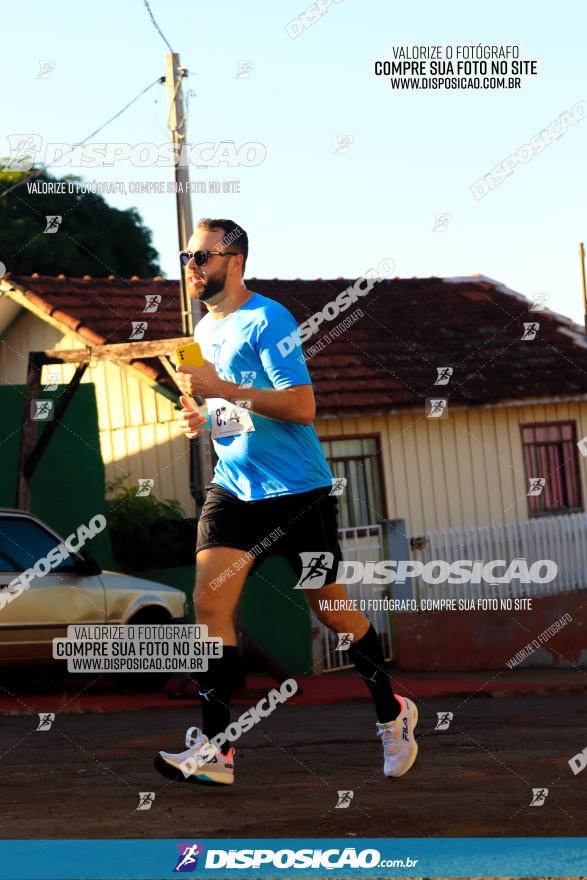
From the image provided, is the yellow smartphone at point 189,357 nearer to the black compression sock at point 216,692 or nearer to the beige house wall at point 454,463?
the black compression sock at point 216,692

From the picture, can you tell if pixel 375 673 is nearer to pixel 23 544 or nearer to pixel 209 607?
pixel 209 607

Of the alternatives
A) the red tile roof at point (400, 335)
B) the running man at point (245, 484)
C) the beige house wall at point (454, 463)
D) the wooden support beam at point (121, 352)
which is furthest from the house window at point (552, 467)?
the running man at point (245, 484)

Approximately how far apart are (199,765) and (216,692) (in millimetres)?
306

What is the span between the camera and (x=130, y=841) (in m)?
4.91

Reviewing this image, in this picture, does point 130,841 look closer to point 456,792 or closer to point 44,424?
point 456,792

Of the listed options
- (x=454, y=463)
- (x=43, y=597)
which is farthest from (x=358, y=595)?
(x=454, y=463)

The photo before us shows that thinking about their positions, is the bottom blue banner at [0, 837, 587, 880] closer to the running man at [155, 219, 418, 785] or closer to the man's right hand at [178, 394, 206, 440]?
the running man at [155, 219, 418, 785]

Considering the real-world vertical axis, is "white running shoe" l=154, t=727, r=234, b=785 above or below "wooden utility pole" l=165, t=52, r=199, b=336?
below

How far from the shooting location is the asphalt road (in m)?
5.21

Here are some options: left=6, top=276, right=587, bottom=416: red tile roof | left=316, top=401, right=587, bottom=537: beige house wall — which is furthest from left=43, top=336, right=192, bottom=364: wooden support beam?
left=316, top=401, right=587, bottom=537: beige house wall

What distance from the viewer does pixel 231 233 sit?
623 cm

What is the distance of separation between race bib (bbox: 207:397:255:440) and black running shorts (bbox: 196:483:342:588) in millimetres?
265

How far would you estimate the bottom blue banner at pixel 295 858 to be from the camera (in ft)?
14.6

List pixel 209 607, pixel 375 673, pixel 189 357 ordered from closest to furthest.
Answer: pixel 189 357 → pixel 209 607 → pixel 375 673
